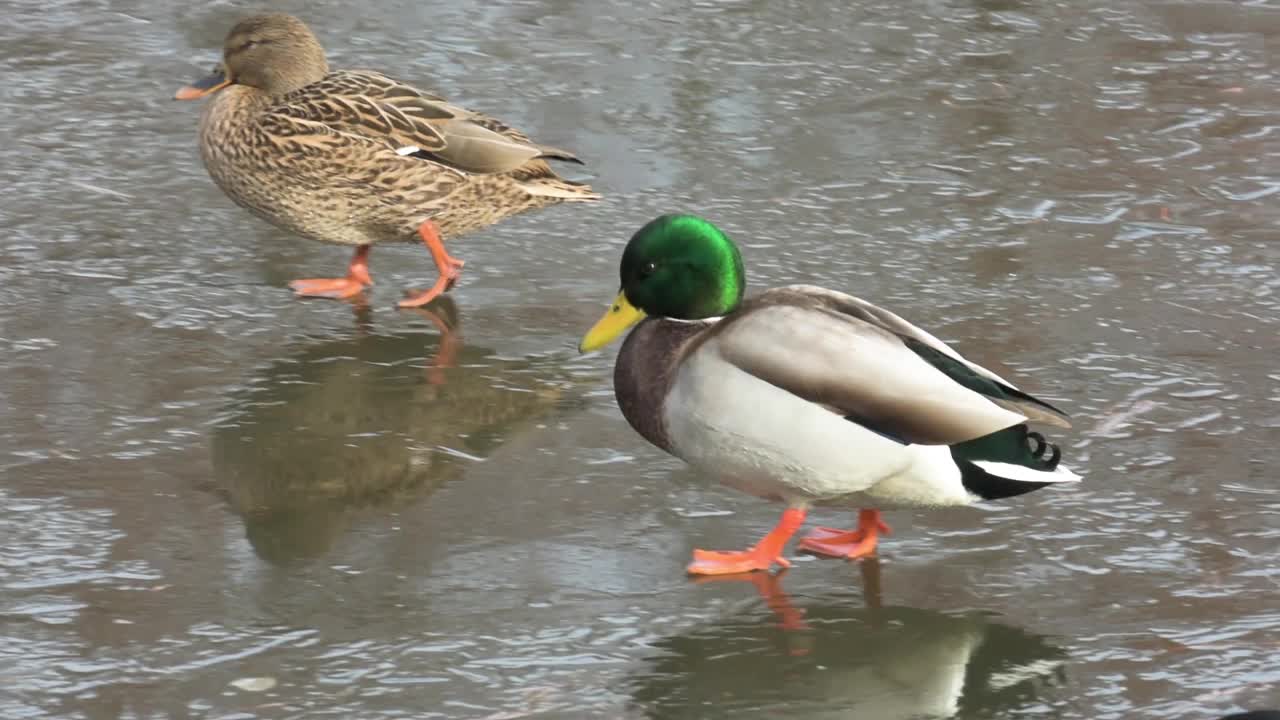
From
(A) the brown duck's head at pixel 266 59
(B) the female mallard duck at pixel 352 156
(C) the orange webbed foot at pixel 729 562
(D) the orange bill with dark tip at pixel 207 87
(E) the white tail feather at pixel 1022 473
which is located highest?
(A) the brown duck's head at pixel 266 59

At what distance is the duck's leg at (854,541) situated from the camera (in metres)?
4.27

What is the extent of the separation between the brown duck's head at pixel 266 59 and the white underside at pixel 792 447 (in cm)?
256

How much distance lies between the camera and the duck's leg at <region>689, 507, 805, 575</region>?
415cm

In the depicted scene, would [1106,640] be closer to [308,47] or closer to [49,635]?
[49,635]

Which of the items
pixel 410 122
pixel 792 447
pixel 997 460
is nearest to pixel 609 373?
pixel 410 122

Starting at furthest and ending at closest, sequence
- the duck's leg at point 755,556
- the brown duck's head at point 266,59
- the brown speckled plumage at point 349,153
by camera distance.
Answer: the brown duck's head at point 266,59 < the brown speckled plumage at point 349,153 < the duck's leg at point 755,556

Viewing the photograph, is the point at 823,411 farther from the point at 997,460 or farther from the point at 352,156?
the point at 352,156

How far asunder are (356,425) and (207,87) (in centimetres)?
175

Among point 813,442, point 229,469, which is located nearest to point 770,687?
point 813,442

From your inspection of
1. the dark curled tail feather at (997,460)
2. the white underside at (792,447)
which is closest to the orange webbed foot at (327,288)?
the white underside at (792,447)

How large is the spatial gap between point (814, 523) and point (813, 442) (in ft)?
1.90

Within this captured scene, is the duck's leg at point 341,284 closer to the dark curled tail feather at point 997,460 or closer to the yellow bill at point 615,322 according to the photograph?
the yellow bill at point 615,322

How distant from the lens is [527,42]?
7.91 m

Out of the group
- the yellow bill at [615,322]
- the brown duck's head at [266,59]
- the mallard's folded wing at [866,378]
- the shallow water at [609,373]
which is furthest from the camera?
the brown duck's head at [266,59]
